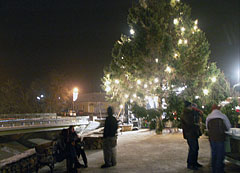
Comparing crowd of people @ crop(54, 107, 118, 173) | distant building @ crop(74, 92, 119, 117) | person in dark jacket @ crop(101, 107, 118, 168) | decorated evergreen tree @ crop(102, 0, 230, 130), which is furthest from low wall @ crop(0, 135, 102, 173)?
distant building @ crop(74, 92, 119, 117)

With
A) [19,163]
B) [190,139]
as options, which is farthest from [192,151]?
[19,163]

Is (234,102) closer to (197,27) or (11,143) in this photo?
(197,27)

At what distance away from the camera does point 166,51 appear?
14320mm

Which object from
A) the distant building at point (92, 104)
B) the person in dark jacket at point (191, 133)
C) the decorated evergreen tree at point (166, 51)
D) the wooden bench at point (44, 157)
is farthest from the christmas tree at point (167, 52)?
the distant building at point (92, 104)

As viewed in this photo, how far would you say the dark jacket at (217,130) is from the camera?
5.12 meters

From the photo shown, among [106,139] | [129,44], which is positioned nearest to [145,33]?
[129,44]

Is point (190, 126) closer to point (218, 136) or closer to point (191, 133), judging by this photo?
point (191, 133)

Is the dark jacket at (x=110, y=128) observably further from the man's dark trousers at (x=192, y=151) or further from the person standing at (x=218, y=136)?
the person standing at (x=218, y=136)

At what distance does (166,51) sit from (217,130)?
9804mm

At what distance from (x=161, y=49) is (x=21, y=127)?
10.5 meters

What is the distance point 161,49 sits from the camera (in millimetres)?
14383

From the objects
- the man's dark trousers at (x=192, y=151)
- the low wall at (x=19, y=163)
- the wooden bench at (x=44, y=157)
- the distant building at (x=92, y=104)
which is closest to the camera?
the man's dark trousers at (x=192, y=151)

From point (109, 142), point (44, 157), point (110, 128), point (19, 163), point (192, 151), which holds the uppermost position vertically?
point (110, 128)

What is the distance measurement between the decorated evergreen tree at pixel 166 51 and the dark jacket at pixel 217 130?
918 centimetres
